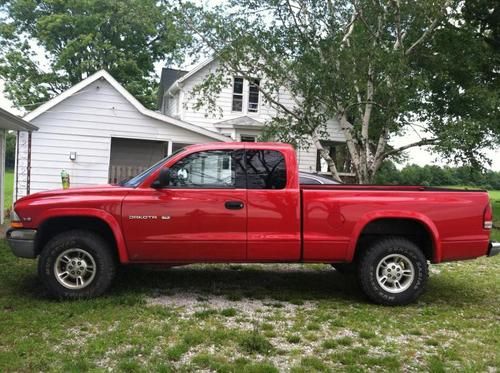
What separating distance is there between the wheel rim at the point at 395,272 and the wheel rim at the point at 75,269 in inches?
134

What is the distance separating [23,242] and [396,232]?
441cm

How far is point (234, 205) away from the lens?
5.82 meters

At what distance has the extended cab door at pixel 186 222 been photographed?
5.75 metres

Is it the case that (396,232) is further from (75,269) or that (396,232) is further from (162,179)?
(75,269)

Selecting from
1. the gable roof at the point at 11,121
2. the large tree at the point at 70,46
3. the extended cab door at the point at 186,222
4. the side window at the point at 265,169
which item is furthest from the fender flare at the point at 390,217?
the large tree at the point at 70,46

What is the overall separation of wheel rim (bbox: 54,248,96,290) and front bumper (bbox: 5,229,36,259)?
1.07 ft

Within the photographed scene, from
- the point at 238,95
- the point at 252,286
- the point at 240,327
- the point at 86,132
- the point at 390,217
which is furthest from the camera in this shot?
the point at 238,95

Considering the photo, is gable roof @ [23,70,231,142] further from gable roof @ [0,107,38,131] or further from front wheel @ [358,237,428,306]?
front wheel @ [358,237,428,306]

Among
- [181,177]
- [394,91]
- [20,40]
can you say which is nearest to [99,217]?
[181,177]

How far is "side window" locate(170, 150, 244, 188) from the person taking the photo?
5930mm

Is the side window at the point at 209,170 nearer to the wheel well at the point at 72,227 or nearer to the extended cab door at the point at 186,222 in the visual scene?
the extended cab door at the point at 186,222

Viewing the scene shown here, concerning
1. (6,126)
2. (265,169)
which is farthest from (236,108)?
(265,169)

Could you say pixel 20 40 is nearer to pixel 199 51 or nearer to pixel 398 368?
pixel 199 51

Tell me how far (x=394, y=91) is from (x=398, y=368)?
35.6 ft
